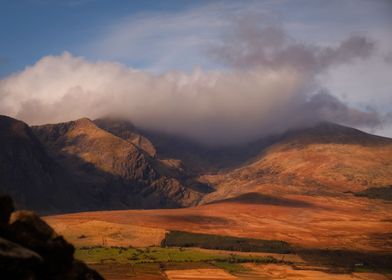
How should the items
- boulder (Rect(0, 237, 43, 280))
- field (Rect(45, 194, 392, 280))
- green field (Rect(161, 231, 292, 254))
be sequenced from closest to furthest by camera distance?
1. boulder (Rect(0, 237, 43, 280))
2. field (Rect(45, 194, 392, 280))
3. green field (Rect(161, 231, 292, 254))

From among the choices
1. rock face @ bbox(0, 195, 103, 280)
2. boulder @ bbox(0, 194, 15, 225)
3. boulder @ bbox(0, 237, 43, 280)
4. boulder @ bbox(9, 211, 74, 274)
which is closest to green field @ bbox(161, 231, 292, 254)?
rock face @ bbox(0, 195, 103, 280)

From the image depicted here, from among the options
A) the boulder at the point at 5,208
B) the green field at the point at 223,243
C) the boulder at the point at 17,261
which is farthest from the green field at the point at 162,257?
the boulder at the point at 17,261

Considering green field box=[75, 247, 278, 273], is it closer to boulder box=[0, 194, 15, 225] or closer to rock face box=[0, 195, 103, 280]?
rock face box=[0, 195, 103, 280]

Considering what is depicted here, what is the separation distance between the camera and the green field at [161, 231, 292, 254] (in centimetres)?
17100

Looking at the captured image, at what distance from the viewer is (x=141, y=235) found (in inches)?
7426

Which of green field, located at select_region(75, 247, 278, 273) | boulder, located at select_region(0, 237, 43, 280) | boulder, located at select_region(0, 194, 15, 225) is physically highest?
boulder, located at select_region(0, 194, 15, 225)

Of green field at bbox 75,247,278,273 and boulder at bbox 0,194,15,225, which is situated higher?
boulder at bbox 0,194,15,225

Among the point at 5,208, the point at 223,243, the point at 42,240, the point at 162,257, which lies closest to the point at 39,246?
the point at 42,240

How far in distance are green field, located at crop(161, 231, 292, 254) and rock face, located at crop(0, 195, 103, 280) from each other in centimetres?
14296

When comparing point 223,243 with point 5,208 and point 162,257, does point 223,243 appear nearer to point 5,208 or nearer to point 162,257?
point 162,257

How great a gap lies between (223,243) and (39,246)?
159907 mm

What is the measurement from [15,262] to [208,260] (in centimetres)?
11751

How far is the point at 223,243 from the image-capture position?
183625 millimetres

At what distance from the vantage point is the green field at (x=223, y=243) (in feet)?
561
